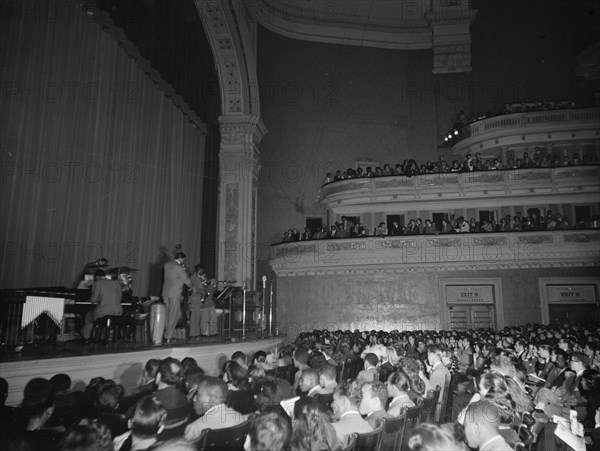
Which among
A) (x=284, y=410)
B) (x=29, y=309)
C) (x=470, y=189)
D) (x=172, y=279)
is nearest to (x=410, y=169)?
→ (x=470, y=189)

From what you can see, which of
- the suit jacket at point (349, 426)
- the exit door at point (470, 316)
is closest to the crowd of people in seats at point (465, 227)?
the exit door at point (470, 316)

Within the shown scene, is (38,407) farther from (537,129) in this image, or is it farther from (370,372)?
(537,129)

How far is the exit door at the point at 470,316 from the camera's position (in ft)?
61.1

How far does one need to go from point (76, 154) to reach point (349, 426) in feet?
35.5

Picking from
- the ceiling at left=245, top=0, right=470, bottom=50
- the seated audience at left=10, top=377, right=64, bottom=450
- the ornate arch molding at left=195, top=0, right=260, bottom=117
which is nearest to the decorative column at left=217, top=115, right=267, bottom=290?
the ornate arch molding at left=195, top=0, right=260, bottom=117

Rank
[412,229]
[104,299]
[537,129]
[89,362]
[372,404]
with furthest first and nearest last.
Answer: [537,129], [412,229], [104,299], [89,362], [372,404]

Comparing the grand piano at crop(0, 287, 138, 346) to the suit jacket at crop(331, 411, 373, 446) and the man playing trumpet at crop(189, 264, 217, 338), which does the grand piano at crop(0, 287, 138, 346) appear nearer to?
the man playing trumpet at crop(189, 264, 217, 338)

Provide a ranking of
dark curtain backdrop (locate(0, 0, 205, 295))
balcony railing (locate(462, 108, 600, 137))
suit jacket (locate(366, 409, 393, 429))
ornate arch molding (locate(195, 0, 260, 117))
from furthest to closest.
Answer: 1. balcony railing (locate(462, 108, 600, 137))
2. ornate arch molding (locate(195, 0, 260, 117))
3. dark curtain backdrop (locate(0, 0, 205, 295))
4. suit jacket (locate(366, 409, 393, 429))

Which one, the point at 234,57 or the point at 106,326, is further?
the point at 234,57

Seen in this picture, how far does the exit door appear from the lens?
18.6m

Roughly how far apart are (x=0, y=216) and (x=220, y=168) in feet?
33.5

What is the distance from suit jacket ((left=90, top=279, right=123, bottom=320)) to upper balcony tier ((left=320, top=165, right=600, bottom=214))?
14.4 metres

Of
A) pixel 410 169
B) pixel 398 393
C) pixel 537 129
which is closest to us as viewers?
Result: pixel 398 393

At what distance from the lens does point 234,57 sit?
63.5 feet
